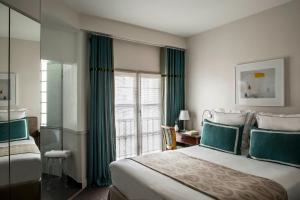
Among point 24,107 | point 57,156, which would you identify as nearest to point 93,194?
point 57,156

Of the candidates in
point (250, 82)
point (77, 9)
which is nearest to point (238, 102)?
point (250, 82)

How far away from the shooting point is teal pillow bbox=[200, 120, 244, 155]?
268 cm

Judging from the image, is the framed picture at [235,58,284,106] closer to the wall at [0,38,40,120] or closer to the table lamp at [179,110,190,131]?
the table lamp at [179,110,190,131]

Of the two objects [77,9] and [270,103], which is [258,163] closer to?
[270,103]

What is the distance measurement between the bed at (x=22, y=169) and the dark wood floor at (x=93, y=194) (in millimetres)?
783

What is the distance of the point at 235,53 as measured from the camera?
3426mm

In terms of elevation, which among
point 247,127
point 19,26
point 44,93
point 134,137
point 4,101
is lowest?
point 134,137

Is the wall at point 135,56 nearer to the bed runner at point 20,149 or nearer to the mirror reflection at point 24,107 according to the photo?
the mirror reflection at point 24,107

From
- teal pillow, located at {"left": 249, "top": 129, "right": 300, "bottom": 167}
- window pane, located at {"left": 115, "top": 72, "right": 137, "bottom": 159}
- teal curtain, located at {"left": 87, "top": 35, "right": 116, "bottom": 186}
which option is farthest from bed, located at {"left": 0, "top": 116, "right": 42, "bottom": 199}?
teal pillow, located at {"left": 249, "top": 129, "right": 300, "bottom": 167}

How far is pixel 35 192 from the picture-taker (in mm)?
2242

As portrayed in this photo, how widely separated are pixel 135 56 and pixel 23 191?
2.79m

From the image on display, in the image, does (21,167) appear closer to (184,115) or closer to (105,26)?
(105,26)

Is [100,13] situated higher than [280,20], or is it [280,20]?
[100,13]

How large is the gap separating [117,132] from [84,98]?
907mm
